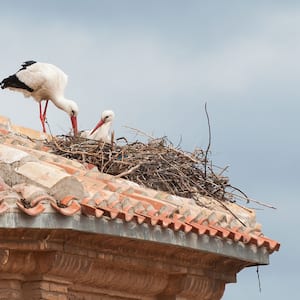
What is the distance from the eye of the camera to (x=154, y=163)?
44.0 feet

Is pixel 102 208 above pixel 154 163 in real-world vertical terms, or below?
below

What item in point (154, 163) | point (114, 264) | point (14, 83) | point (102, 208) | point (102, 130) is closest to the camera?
point (102, 208)

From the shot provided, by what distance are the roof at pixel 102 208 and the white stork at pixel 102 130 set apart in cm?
207

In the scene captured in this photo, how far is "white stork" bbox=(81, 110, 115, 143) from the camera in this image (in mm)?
15393

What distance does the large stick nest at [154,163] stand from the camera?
520 inches

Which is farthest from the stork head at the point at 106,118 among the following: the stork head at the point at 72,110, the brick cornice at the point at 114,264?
the brick cornice at the point at 114,264

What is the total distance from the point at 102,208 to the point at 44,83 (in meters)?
8.77

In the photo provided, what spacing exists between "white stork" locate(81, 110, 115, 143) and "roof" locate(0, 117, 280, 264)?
6.78 ft

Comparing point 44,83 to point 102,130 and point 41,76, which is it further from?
point 102,130

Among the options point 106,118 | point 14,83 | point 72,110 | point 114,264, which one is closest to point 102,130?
point 106,118

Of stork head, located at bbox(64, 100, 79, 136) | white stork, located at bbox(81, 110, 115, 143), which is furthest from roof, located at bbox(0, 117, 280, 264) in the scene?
stork head, located at bbox(64, 100, 79, 136)

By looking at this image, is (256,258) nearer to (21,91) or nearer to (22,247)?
(22,247)

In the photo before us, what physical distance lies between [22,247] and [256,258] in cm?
290

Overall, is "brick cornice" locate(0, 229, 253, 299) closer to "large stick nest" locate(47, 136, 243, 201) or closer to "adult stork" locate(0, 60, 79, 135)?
"large stick nest" locate(47, 136, 243, 201)
